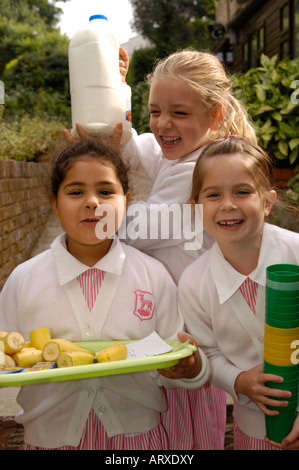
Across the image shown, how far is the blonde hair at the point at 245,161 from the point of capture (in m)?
1.03

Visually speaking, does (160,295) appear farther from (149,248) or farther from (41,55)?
(41,55)

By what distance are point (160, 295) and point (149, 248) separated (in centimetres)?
18

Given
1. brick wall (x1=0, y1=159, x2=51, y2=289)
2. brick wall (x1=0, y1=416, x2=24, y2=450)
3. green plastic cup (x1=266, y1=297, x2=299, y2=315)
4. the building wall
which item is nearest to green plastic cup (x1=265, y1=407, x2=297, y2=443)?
green plastic cup (x1=266, y1=297, x2=299, y2=315)

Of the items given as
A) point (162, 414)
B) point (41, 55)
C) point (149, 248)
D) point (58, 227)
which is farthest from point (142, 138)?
point (41, 55)

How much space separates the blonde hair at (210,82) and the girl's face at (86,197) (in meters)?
0.29

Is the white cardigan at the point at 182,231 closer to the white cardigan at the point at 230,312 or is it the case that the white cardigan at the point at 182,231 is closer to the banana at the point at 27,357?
the white cardigan at the point at 230,312

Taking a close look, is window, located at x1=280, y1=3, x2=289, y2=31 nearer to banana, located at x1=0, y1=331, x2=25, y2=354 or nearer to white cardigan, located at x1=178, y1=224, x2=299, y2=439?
white cardigan, located at x1=178, y1=224, x2=299, y2=439

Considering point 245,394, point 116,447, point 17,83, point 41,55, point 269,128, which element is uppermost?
point 41,55

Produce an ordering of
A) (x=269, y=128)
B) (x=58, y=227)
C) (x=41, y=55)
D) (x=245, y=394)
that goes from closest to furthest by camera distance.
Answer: (x=245, y=394) < (x=269, y=128) < (x=58, y=227) < (x=41, y=55)

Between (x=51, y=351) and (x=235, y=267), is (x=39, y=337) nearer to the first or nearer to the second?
(x=51, y=351)

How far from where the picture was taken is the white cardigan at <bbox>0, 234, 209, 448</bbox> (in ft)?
3.33

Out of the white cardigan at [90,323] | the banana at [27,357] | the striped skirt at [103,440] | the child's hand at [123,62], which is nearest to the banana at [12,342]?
the banana at [27,357]

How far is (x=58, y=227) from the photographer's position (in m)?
4.55

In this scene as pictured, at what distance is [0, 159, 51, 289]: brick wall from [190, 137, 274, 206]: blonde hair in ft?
5.18
